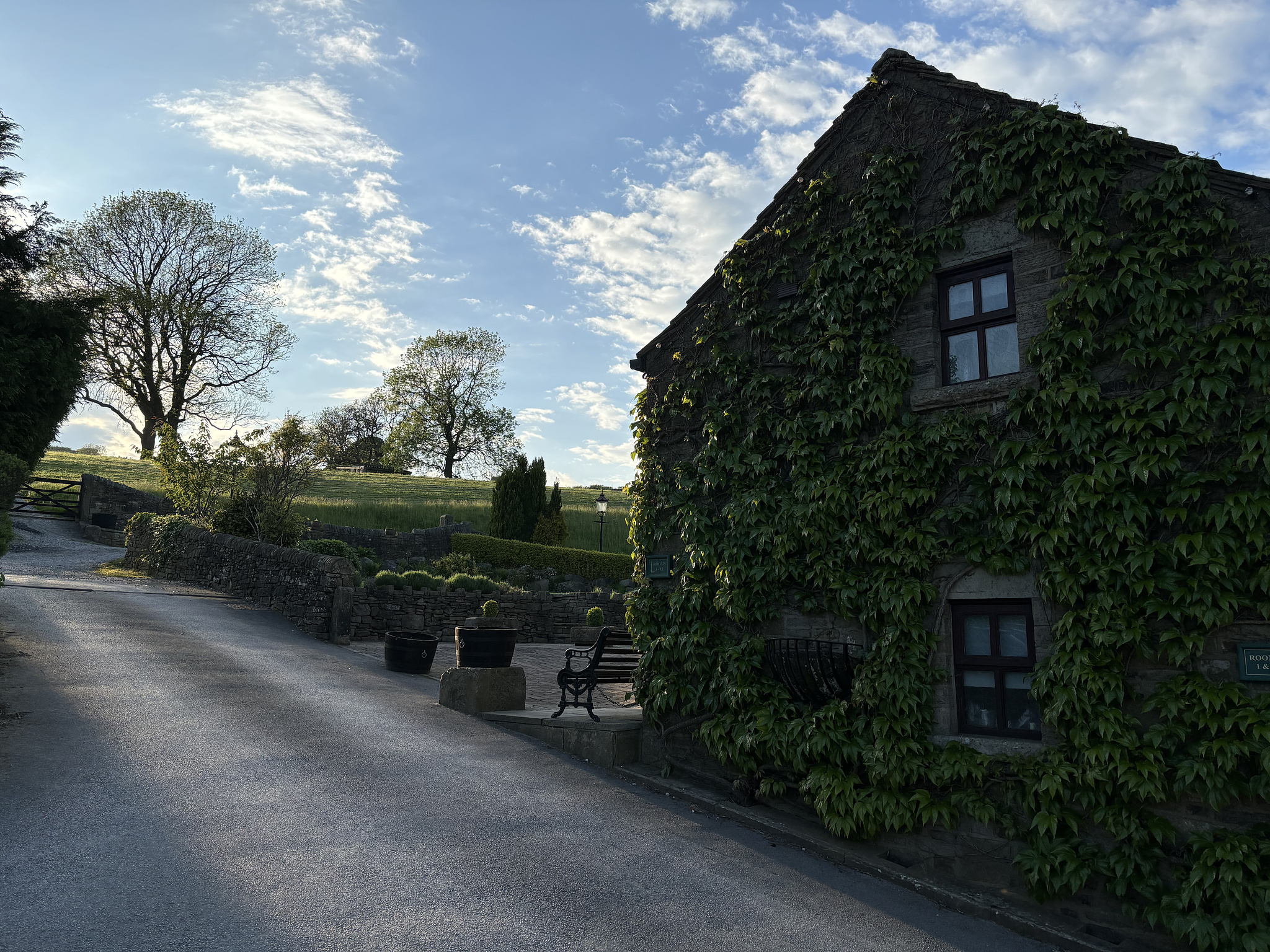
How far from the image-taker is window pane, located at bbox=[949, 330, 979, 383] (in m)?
7.57

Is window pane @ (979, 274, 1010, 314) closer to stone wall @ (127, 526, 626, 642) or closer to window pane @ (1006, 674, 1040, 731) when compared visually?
window pane @ (1006, 674, 1040, 731)

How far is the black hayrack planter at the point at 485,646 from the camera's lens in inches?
479

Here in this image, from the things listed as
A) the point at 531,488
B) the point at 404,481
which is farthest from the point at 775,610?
the point at 404,481

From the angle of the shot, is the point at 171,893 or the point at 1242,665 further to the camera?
the point at 1242,665

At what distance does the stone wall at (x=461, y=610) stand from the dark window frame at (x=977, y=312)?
8.73m

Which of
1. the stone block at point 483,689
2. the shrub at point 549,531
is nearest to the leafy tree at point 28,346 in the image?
the stone block at point 483,689

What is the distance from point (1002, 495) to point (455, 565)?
68.1 feet

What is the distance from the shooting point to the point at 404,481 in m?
49.8

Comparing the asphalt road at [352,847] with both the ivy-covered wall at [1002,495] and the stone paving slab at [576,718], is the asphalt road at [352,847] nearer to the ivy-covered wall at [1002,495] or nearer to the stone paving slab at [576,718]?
the stone paving slab at [576,718]

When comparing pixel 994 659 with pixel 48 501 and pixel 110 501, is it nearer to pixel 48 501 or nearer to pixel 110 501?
pixel 110 501

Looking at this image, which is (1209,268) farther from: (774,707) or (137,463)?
(137,463)

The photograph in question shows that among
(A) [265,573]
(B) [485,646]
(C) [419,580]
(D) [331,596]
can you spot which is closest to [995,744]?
(B) [485,646]

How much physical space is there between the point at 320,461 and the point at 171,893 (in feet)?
59.3

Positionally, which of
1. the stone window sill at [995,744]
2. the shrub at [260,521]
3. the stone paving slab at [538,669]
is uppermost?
the shrub at [260,521]
